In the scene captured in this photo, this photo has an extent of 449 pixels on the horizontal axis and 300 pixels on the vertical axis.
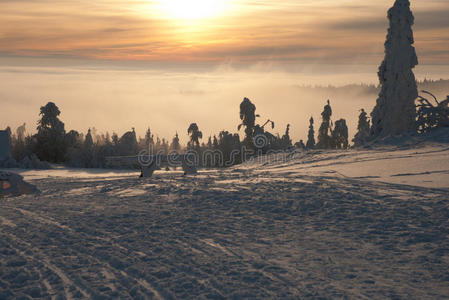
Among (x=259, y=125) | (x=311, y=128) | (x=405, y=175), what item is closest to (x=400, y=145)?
(x=405, y=175)

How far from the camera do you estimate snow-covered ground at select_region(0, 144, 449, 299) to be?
567 cm

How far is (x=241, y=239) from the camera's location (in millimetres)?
7746

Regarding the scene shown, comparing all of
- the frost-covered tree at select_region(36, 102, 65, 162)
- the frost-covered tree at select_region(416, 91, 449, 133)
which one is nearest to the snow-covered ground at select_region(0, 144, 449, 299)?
the frost-covered tree at select_region(416, 91, 449, 133)

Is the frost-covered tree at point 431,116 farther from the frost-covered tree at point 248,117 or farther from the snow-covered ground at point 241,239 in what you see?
the frost-covered tree at point 248,117

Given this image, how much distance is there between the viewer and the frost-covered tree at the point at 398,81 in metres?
22.8

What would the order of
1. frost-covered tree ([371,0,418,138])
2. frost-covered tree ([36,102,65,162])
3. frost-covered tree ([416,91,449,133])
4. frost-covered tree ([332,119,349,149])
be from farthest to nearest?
frost-covered tree ([332,119,349,149])
frost-covered tree ([36,102,65,162])
frost-covered tree ([371,0,418,138])
frost-covered tree ([416,91,449,133])

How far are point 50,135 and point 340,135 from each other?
54.4 m

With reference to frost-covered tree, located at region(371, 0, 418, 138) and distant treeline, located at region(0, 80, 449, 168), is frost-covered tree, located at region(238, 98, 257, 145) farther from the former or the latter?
frost-covered tree, located at region(371, 0, 418, 138)

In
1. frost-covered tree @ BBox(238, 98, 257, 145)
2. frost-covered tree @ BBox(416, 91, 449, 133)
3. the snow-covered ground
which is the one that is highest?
frost-covered tree @ BBox(238, 98, 257, 145)

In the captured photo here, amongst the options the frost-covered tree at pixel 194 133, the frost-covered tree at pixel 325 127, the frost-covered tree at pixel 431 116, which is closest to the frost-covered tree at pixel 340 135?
the frost-covered tree at pixel 325 127

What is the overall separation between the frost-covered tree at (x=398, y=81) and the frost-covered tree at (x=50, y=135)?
65.5ft

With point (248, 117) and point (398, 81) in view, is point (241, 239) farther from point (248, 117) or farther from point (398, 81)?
point (248, 117)

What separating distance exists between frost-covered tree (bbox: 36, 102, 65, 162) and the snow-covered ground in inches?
609

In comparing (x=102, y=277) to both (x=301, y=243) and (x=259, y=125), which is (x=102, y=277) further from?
(x=259, y=125)
